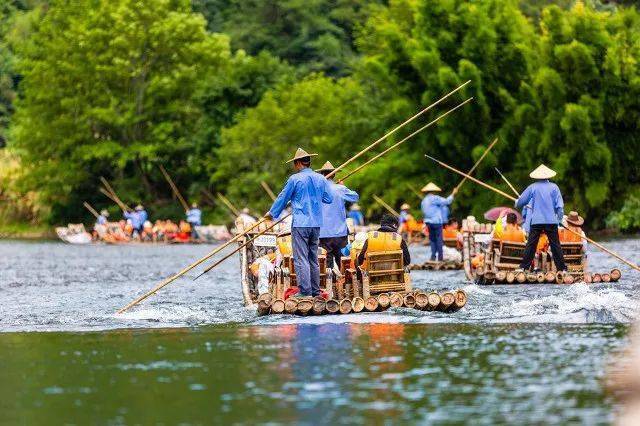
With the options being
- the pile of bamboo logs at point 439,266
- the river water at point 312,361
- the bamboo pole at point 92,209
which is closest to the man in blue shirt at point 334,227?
the river water at point 312,361

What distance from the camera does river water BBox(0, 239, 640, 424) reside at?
41.1ft

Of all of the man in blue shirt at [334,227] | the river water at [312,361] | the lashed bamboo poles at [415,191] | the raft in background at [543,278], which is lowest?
the river water at [312,361]

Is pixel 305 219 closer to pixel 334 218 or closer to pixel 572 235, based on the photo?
pixel 334 218

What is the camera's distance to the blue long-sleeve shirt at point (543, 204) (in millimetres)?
27578

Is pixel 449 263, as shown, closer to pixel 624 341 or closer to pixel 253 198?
pixel 624 341

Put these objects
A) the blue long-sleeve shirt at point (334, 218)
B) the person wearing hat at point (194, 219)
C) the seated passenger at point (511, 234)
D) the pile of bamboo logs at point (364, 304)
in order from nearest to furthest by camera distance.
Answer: the pile of bamboo logs at point (364, 304)
the blue long-sleeve shirt at point (334, 218)
the seated passenger at point (511, 234)
the person wearing hat at point (194, 219)

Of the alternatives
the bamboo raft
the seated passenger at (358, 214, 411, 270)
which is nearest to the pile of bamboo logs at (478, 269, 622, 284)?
the bamboo raft

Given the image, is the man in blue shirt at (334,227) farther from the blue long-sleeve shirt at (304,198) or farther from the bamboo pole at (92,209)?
the bamboo pole at (92,209)

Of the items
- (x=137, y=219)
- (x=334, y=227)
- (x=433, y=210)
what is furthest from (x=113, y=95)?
(x=334, y=227)

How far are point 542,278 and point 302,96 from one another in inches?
1889

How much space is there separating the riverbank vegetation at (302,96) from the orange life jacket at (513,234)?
97.8 ft

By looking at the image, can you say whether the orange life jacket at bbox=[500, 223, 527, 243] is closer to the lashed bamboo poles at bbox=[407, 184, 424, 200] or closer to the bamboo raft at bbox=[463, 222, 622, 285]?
the bamboo raft at bbox=[463, 222, 622, 285]

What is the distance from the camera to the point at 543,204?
A: 27.6 m

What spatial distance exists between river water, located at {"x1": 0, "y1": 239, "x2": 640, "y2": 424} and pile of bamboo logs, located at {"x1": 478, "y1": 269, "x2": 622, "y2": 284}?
1.90 meters
